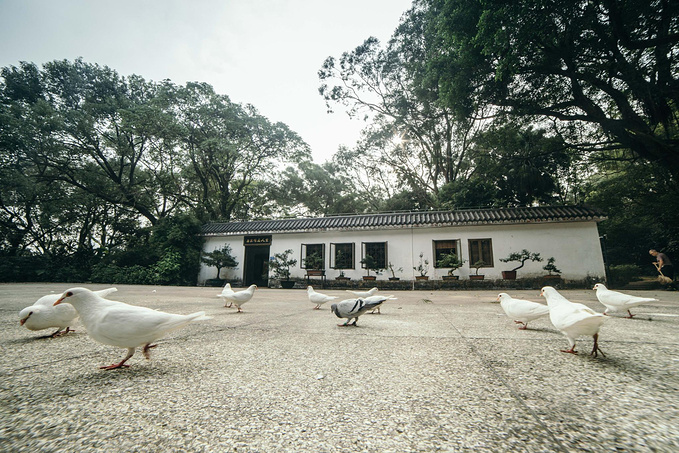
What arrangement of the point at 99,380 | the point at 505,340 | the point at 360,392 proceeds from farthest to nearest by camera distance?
the point at 505,340 → the point at 99,380 → the point at 360,392

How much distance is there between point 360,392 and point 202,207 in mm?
18757

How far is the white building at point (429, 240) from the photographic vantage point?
1045 cm

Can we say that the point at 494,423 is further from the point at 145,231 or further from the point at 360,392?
the point at 145,231

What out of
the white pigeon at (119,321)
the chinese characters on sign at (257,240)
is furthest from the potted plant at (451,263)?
the white pigeon at (119,321)

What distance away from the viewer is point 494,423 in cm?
91

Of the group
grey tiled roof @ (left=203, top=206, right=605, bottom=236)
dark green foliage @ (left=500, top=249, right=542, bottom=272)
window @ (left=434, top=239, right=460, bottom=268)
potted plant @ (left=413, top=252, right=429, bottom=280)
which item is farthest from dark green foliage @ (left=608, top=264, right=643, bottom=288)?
potted plant @ (left=413, top=252, right=429, bottom=280)

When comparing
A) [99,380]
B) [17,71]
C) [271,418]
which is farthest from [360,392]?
[17,71]

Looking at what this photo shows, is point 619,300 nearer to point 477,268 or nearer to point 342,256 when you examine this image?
point 477,268

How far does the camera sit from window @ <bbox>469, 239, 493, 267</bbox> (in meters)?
11.1

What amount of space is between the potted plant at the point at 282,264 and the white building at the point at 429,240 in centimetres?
40

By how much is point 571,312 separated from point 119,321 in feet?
8.62

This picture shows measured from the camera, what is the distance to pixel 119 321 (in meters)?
1.38

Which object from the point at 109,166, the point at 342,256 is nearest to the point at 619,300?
the point at 342,256

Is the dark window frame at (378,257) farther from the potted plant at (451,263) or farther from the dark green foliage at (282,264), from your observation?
the dark green foliage at (282,264)
